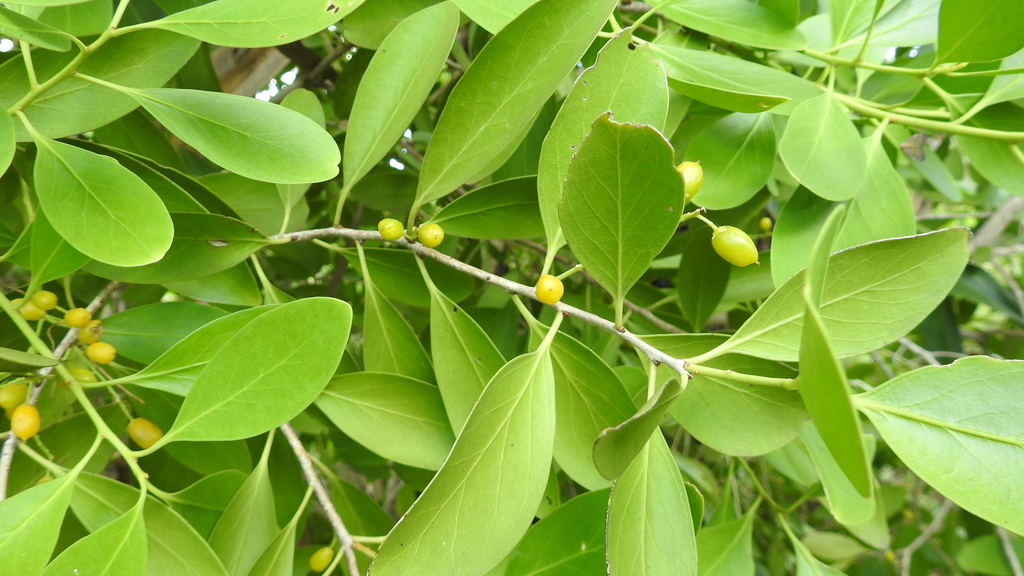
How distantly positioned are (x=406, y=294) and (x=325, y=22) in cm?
37

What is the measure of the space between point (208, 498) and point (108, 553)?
182 millimetres

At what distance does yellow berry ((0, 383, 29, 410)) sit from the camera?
2.00ft

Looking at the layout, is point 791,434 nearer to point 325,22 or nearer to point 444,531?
point 444,531

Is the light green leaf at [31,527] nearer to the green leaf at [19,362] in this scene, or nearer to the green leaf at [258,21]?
the green leaf at [19,362]

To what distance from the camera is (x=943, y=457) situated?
0.47m

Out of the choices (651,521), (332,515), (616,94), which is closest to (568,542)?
(651,521)

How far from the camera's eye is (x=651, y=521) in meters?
0.54

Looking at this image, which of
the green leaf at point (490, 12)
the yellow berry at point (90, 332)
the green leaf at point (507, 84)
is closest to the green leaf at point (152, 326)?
the yellow berry at point (90, 332)

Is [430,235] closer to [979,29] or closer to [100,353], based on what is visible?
[100,353]

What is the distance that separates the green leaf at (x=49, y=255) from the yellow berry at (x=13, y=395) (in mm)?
110

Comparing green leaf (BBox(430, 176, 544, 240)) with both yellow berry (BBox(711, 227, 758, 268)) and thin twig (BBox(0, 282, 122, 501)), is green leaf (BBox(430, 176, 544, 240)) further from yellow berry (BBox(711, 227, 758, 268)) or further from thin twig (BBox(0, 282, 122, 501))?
thin twig (BBox(0, 282, 122, 501))

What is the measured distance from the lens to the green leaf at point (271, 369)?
0.53 m

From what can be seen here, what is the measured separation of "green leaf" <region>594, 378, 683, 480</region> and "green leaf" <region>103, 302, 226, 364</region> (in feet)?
1.69

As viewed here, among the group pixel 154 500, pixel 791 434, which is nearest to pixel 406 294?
pixel 154 500
